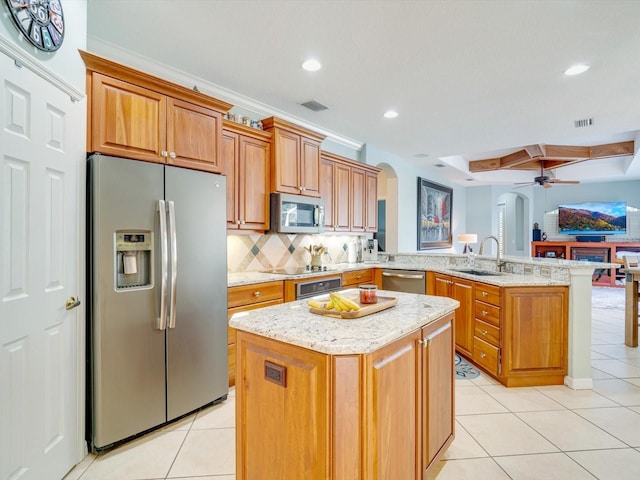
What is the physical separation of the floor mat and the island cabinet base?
1791mm

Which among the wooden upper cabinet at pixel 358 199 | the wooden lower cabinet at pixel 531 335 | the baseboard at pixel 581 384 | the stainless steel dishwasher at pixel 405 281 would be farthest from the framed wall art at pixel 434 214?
the baseboard at pixel 581 384

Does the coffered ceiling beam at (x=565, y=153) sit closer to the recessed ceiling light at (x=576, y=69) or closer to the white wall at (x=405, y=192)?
the white wall at (x=405, y=192)

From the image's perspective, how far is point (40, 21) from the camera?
1.64m

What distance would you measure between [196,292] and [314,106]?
2.42 m

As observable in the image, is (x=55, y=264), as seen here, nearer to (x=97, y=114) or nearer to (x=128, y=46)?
(x=97, y=114)

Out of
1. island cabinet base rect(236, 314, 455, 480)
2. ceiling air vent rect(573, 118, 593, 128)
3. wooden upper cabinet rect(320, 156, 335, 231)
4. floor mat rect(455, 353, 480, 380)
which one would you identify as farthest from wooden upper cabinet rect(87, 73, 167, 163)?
ceiling air vent rect(573, 118, 593, 128)

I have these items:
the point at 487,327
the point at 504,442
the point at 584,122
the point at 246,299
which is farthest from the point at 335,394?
the point at 584,122

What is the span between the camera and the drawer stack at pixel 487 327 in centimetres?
306

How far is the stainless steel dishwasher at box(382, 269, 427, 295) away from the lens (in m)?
4.32

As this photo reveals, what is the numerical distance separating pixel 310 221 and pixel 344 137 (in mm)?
1678

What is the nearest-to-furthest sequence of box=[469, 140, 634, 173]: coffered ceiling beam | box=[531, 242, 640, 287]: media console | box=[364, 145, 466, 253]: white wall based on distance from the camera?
box=[364, 145, 466, 253]: white wall → box=[469, 140, 634, 173]: coffered ceiling beam → box=[531, 242, 640, 287]: media console

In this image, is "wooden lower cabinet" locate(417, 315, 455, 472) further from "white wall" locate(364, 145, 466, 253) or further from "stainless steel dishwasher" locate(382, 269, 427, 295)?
"white wall" locate(364, 145, 466, 253)

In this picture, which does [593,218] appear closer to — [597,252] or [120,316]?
[597,252]

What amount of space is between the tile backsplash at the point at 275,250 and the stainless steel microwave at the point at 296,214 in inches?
14.2
